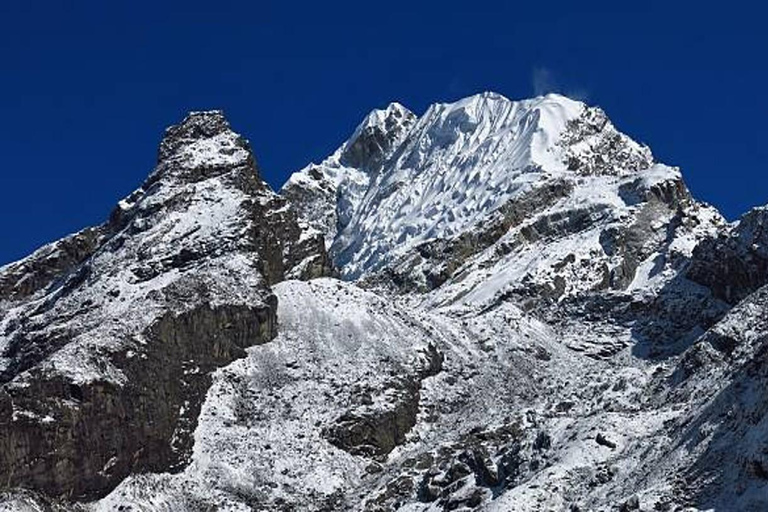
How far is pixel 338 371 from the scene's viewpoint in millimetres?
121188

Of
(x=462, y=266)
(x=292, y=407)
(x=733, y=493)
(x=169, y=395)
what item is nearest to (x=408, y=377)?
(x=292, y=407)

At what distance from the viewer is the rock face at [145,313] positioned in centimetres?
10112

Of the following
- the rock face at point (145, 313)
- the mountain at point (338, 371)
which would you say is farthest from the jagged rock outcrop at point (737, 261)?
the rock face at point (145, 313)

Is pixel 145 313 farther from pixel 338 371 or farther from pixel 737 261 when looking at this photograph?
pixel 737 261

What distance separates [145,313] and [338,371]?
53.8ft

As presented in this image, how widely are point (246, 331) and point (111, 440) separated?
73.5ft

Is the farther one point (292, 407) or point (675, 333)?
point (675, 333)

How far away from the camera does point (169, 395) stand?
361 feet

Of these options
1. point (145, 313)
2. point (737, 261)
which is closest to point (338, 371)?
point (145, 313)

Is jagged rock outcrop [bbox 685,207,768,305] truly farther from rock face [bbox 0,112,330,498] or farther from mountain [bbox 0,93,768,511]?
rock face [bbox 0,112,330,498]

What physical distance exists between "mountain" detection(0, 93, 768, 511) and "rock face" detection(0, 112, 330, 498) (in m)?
0.23

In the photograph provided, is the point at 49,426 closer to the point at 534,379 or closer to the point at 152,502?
the point at 152,502

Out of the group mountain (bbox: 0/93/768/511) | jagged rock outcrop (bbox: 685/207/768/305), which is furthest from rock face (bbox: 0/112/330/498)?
jagged rock outcrop (bbox: 685/207/768/305)

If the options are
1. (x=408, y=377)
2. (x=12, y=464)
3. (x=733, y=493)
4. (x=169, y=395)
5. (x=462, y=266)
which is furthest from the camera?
(x=462, y=266)
